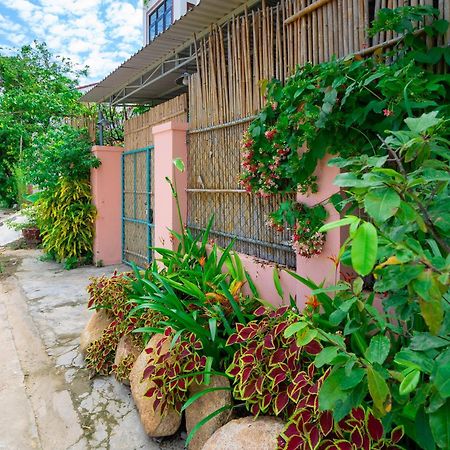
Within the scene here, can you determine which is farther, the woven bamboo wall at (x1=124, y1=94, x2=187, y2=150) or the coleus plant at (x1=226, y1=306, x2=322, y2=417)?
the woven bamboo wall at (x1=124, y1=94, x2=187, y2=150)

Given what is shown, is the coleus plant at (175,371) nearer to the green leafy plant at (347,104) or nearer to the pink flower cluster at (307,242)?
the pink flower cluster at (307,242)

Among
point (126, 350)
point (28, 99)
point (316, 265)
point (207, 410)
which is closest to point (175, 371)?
point (207, 410)

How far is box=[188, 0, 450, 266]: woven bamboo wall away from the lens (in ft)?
8.22

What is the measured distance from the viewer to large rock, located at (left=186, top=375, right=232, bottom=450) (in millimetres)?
2184

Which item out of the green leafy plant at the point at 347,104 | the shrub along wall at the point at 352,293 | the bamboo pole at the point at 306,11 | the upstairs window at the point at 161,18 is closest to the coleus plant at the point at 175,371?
the shrub along wall at the point at 352,293

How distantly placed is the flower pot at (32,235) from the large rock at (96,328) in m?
5.94

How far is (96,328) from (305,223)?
208 centimetres

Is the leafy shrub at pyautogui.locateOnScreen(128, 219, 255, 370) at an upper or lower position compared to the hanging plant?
lower

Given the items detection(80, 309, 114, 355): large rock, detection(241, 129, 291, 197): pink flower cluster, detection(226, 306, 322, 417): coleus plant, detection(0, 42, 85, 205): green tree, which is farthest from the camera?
detection(0, 42, 85, 205): green tree

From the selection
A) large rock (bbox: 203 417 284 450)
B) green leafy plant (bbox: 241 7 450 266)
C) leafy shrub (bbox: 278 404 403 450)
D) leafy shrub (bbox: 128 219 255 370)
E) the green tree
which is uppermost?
the green tree

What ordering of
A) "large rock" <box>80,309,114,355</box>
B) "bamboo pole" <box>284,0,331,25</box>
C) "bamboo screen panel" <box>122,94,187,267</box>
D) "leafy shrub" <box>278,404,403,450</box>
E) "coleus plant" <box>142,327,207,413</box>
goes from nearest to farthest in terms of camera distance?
"leafy shrub" <box>278,404,403,450</box>
"coleus plant" <box>142,327,207,413</box>
"bamboo pole" <box>284,0,331,25</box>
"large rock" <box>80,309,114,355</box>
"bamboo screen panel" <box>122,94,187,267</box>

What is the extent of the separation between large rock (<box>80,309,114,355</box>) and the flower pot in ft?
19.5

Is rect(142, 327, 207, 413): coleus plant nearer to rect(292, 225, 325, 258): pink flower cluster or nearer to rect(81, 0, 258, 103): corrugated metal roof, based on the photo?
rect(292, 225, 325, 258): pink flower cluster

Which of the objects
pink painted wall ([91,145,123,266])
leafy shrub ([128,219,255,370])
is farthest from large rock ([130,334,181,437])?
pink painted wall ([91,145,123,266])
